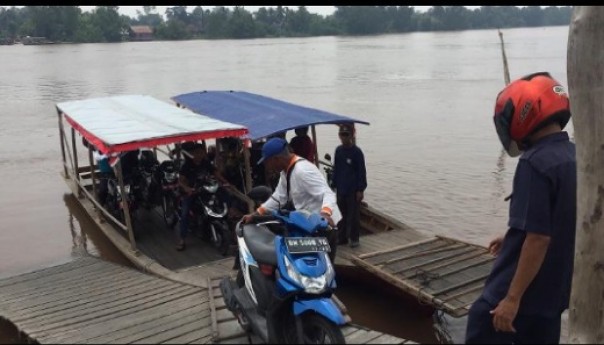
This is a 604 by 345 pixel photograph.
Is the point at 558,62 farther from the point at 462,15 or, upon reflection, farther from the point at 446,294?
the point at 462,15

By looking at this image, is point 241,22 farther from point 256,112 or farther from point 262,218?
point 262,218

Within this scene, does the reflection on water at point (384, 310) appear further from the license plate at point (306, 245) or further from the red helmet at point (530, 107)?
the red helmet at point (530, 107)

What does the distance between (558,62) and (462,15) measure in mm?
72572

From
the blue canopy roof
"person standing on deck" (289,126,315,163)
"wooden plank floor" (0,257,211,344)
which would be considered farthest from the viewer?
"person standing on deck" (289,126,315,163)

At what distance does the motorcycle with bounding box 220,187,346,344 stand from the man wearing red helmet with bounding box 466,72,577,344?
3.57 ft

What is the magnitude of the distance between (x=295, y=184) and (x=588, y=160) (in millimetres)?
2140

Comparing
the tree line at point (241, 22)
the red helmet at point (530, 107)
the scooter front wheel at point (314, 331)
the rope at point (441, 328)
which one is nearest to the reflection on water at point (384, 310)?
the rope at point (441, 328)

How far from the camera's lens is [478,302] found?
2.83 metres

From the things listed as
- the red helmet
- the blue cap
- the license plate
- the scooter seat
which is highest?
the red helmet

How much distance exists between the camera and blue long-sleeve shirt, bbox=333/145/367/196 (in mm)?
7121

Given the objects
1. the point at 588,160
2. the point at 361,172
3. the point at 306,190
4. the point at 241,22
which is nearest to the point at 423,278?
the point at 361,172

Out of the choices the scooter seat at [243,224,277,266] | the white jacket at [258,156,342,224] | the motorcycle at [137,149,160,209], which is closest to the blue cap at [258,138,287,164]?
the white jacket at [258,156,342,224]

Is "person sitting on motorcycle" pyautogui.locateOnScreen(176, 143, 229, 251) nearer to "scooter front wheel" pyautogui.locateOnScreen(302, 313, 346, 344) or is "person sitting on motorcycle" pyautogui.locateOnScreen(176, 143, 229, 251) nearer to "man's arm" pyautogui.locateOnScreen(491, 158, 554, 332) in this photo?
"scooter front wheel" pyautogui.locateOnScreen(302, 313, 346, 344)

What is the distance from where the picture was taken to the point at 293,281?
3.65 metres
